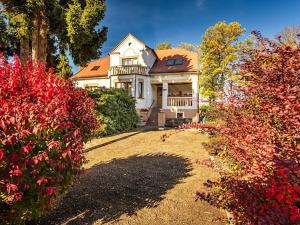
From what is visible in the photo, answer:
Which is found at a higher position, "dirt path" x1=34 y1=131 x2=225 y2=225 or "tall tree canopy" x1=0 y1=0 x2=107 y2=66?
"tall tree canopy" x1=0 y1=0 x2=107 y2=66

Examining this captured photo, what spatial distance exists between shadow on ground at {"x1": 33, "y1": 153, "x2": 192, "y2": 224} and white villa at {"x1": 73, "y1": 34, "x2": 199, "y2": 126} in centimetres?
1716

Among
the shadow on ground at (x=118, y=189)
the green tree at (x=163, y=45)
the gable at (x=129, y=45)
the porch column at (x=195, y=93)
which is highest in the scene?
the green tree at (x=163, y=45)

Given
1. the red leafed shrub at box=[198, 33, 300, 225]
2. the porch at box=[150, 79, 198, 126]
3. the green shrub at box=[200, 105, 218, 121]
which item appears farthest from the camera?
the porch at box=[150, 79, 198, 126]

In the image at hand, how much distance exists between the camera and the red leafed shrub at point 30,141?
3.77 meters

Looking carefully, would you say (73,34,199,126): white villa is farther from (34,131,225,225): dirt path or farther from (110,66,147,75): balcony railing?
(34,131,225,225): dirt path

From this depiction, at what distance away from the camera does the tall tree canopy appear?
15.2 m

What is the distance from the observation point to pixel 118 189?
6.81 metres

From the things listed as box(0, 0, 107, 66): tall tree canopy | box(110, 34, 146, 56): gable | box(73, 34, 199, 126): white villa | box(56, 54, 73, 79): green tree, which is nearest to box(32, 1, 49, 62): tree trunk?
box(0, 0, 107, 66): tall tree canopy

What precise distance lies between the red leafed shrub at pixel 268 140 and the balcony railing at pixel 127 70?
77.0 ft

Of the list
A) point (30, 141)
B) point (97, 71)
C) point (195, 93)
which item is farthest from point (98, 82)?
point (30, 141)

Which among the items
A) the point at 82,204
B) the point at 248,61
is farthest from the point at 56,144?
the point at 248,61

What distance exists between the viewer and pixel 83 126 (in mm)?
5941

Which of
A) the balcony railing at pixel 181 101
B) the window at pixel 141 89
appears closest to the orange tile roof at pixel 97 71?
the window at pixel 141 89

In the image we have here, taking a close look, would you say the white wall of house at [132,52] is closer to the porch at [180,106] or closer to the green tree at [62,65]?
the porch at [180,106]
